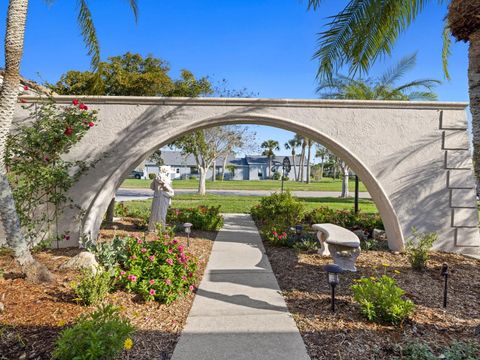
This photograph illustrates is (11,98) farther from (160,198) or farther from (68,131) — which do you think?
(160,198)

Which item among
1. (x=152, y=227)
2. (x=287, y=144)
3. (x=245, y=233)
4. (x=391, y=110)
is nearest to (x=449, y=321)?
(x=391, y=110)

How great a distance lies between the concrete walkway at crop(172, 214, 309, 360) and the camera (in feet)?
9.27

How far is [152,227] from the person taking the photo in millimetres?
7652

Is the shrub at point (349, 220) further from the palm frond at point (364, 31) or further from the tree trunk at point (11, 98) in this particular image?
the tree trunk at point (11, 98)

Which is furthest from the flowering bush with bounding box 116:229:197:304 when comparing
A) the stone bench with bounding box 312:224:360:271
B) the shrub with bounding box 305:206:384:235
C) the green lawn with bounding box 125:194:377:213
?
Answer: the green lawn with bounding box 125:194:377:213

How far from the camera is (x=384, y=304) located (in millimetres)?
3303

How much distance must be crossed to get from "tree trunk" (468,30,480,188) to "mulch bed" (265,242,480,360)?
1823 mm

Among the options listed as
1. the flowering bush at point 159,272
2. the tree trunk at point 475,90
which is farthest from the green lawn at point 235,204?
the tree trunk at point 475,90

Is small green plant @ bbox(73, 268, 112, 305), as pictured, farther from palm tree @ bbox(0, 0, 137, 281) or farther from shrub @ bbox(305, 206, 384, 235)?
shrub @ bbox(305, 206, 384, 235)

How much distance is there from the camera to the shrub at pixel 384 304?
3.28 meters

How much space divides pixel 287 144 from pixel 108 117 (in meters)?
70.6

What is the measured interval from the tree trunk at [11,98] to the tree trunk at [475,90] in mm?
5878

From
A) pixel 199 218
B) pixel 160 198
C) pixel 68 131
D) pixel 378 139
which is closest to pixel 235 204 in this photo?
pixel 199 218

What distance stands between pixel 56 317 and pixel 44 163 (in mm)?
3741
